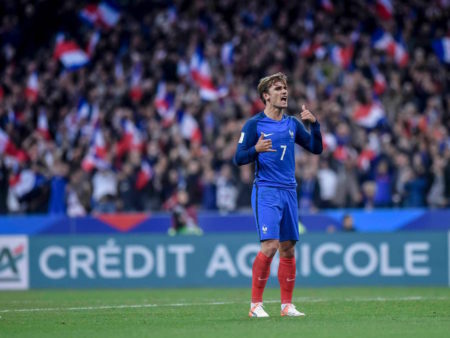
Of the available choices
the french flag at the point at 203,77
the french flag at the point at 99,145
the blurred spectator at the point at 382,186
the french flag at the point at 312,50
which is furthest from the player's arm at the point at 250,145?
the french flag at the point at 312,50

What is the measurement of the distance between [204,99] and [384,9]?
6.02 metres

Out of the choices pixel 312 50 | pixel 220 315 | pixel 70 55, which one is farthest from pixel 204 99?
pixel 220 315

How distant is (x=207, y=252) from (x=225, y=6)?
426 inches

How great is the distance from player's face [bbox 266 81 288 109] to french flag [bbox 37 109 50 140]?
1517cm

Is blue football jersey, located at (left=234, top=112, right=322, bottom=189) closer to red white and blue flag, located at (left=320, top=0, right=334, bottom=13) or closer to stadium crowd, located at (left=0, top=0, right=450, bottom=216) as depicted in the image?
stadium crowd, located at (left=0, top=0, right=450, bottom=216)

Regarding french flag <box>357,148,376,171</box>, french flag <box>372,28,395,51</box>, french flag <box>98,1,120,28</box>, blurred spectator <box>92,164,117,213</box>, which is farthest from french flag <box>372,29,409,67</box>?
blurred spectator <box>92,164,117,213</box>

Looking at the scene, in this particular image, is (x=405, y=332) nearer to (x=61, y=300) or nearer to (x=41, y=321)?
(x=41, y=321)

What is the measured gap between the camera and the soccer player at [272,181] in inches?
446

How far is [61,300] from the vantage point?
16.3 meters

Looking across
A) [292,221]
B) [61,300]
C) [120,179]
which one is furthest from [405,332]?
[120,179]

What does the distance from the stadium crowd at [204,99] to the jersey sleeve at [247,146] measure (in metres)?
10.7

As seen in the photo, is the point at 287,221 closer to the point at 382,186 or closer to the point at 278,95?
the point at 278,95

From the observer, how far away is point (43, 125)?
26.2 m

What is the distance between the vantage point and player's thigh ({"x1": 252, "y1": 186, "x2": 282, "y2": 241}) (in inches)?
444
